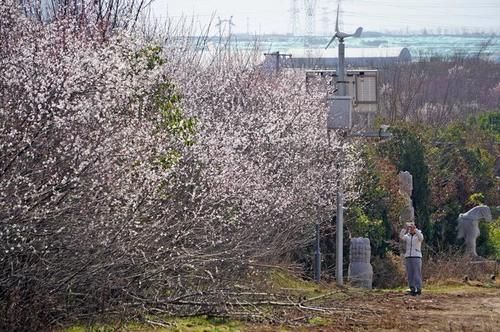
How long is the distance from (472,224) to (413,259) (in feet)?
32.9

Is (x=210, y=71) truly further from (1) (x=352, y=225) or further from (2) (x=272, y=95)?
(1) (x=352, y=225)

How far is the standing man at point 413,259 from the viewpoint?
19.2 metres

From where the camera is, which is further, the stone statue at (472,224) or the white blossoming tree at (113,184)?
the stone statue at (472,224)

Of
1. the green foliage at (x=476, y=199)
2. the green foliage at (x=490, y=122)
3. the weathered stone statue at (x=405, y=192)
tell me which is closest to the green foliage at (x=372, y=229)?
the weathered stone statue at (x=405, y=192)

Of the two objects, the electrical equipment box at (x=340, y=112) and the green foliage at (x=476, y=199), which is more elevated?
the electrical equipment box at (x=340, y=112)

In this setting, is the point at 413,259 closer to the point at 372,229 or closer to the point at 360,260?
the point at 360,260

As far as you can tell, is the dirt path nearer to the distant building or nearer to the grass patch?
the grass patch

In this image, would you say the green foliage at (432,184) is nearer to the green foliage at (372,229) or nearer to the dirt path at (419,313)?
the green foliage at (372,229)

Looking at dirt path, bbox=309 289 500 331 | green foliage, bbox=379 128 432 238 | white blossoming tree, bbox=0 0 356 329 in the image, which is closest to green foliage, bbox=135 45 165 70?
white blossoming tree, bbox=0 0 356 329

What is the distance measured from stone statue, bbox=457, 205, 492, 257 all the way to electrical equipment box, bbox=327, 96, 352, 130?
10.3 m

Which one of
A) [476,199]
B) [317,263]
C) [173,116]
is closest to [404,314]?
[317,263]

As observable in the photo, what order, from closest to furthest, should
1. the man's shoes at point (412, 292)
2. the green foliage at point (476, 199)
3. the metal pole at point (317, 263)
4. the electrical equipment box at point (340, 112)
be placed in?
the man's shoes at point (412, 292) → the electrical equipment box at point (340, 112) → the metal pole at point (317, 263) → the green foliage at point (476, 199)

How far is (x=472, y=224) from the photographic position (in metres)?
29.0

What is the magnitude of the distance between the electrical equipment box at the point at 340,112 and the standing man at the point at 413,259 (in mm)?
2224
